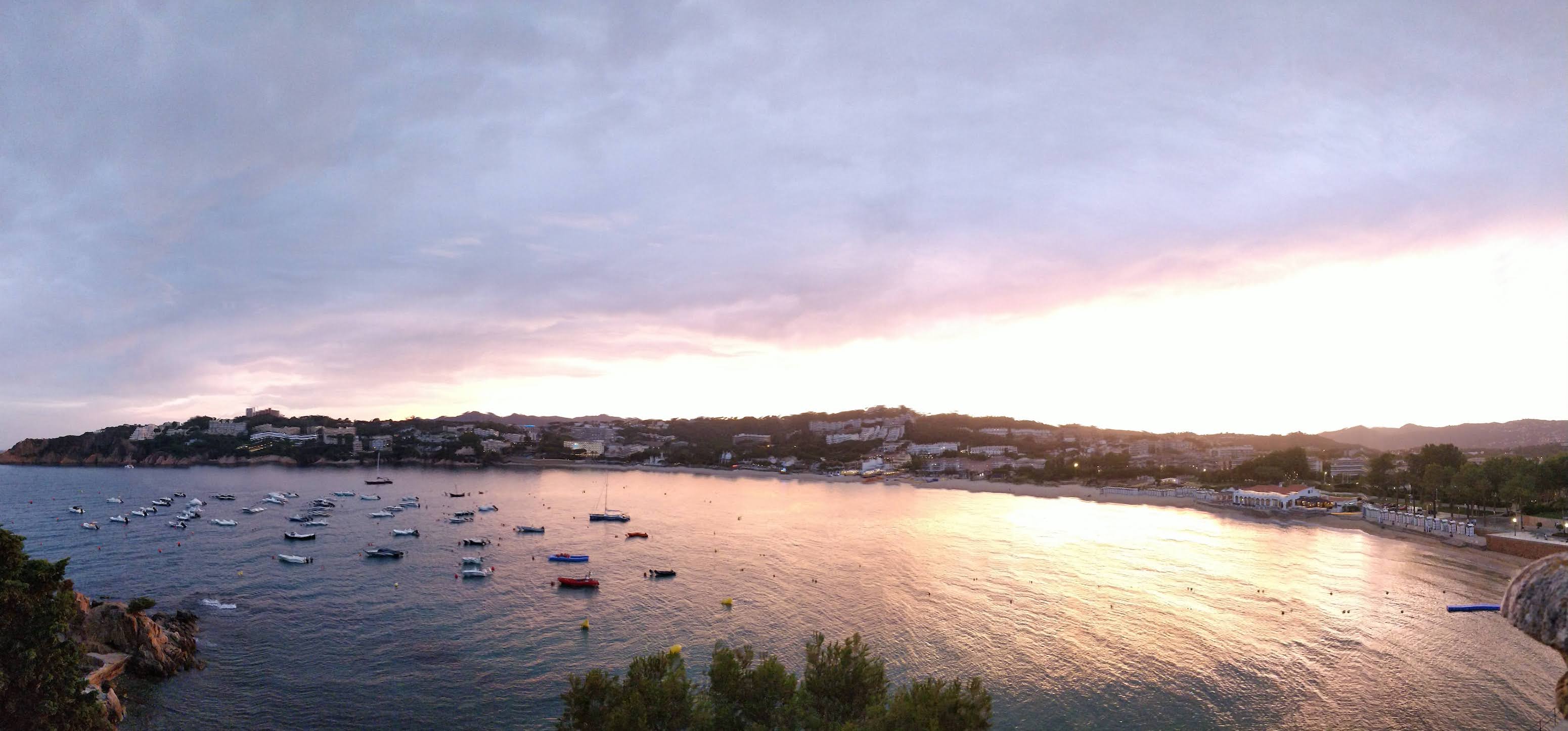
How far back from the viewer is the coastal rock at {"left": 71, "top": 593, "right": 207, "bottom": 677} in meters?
28.6

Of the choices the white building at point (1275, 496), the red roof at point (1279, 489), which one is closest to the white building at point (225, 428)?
A: the white building at point (1275, 496)

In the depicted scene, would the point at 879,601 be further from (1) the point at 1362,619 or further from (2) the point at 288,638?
(2) the point at 288,638

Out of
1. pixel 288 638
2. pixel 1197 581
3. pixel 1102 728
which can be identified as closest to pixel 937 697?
pixel 1102 728

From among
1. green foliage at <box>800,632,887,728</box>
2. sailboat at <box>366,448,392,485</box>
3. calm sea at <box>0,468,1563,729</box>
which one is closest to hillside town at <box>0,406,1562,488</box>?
sailboat at <box>366,448,392,485</box>

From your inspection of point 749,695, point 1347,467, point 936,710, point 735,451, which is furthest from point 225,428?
point 1347,467

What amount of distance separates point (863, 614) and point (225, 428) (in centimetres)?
20052

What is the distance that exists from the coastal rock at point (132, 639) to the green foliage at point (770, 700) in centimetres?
2388

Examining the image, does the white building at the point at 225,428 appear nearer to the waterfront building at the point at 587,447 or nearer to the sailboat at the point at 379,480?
the sailboat at the point at 379,480

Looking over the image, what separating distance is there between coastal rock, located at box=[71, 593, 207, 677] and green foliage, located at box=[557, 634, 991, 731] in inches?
940

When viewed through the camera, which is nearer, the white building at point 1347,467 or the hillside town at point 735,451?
the white building at point 1347,467

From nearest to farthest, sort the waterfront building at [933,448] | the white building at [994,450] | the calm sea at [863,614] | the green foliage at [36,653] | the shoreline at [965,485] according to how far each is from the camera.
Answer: the green foliage at [36,653], the calm sea at [863,614], the shoreline at [965,485], the white building at [994,450], the waterfront building at [933,448]

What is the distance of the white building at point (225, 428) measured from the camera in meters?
170

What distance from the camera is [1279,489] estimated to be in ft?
295

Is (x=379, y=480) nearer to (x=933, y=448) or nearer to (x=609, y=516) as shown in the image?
(x=609, y=516)
